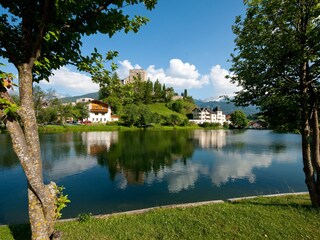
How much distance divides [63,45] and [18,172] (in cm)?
2621

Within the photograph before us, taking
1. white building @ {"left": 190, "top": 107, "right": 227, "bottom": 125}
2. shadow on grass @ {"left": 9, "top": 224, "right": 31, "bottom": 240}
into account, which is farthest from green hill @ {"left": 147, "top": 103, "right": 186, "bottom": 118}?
shadow on grass @ {"left": 9, "top": 224, "right": 31, "bottom": 240}

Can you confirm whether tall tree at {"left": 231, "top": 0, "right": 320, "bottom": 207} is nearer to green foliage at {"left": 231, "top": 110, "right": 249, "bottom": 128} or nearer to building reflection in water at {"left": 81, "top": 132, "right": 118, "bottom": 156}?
building reflection in water at {"left": 81, "top": 132, "right": 118, "bottom": 156}

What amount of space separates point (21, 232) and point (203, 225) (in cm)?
774

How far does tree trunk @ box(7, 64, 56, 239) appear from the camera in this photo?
184 inches

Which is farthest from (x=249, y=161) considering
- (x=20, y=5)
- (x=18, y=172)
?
(x=20, y=5)

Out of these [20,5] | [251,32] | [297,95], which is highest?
[251,32]

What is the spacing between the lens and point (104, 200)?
17.7 metres

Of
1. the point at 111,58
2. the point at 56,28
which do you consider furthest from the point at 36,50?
the point at 111,58

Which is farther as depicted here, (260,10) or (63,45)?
(260,10)

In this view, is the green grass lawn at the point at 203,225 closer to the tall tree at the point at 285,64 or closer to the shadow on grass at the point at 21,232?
the shadow on grass at the point at 21,232

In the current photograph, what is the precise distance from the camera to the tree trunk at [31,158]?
4.66 m

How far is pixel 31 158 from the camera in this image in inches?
188

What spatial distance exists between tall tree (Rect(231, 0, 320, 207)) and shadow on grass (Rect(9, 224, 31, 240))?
474 inches

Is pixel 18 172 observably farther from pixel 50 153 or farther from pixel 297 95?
pixel 297 95
